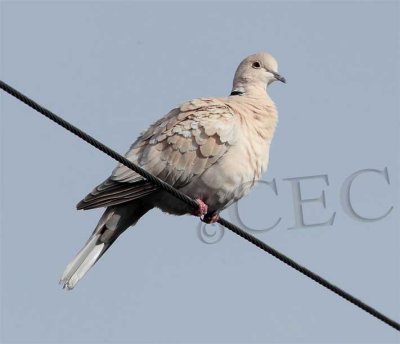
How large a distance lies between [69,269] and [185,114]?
1260mm

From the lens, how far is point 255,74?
25.2ft

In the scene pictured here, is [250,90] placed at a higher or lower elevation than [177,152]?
higher

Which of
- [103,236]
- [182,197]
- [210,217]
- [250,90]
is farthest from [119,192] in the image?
[250,90]

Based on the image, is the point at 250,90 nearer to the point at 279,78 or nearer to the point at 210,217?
the point at 279,78

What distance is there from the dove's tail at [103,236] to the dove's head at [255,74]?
1372 millimetres

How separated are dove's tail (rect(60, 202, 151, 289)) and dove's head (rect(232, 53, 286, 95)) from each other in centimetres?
137

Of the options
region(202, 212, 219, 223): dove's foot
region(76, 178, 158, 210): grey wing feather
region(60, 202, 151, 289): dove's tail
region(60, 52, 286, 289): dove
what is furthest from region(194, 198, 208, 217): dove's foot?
region(60, 202, 151, 289): dove's tail

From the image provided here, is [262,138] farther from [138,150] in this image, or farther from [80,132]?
[80,132]

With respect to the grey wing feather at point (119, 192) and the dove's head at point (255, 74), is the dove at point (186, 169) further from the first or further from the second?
the dove's head at point (255, 74)

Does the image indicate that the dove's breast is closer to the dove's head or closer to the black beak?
the dove's head

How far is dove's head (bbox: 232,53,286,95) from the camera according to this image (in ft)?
25.0

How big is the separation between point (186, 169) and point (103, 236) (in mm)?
702

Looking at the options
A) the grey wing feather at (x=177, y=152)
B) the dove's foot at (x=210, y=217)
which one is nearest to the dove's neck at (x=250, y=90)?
the grey wing feather at (x=177, y=152)

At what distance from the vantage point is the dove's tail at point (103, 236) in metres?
6.65
